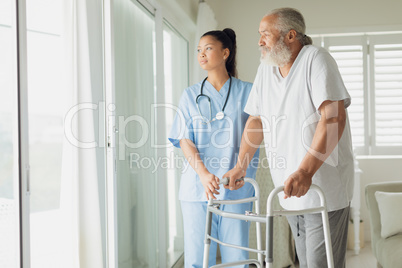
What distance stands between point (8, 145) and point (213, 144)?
0.97m

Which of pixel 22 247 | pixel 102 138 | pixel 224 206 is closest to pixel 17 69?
pixel 22 247

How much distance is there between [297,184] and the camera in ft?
4.54

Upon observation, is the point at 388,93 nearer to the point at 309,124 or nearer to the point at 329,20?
the point at 329,20

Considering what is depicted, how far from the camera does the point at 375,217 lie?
9.06 ft

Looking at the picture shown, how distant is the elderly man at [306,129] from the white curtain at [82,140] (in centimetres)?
66

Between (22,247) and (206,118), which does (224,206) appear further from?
(22,247)

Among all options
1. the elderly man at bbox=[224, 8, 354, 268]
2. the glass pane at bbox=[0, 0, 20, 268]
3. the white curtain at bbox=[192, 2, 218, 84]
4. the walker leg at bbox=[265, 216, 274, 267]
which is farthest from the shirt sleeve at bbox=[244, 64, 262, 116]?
the white curtain at bbox=[192, 2, 218, 84]

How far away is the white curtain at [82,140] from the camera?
6.10ft

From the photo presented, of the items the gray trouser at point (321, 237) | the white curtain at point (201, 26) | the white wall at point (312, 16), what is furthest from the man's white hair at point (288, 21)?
the white wall at point (312, 16)

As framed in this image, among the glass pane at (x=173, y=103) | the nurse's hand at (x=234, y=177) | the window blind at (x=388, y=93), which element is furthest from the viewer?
the window blind at (x=388, y=93)

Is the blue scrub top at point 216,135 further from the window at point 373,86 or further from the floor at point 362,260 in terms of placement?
the window at point 373,86

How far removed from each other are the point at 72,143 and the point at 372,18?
3.52m

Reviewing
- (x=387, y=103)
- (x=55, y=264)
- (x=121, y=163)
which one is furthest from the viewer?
(x=387, y=103)

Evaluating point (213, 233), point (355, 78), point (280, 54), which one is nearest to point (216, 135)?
point (213, 233)
